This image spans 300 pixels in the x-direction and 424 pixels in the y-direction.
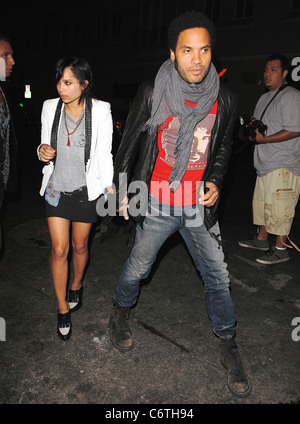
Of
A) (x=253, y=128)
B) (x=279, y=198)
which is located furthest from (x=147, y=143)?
(x=279, y=198)

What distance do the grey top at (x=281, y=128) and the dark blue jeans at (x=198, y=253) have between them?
2.30 meters

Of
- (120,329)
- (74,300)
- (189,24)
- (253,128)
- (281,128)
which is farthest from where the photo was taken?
(253,128)

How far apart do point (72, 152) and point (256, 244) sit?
332 cm

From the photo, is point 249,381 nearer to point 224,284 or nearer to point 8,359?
point 224,284

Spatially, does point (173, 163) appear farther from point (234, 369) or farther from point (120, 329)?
point (234, 369)

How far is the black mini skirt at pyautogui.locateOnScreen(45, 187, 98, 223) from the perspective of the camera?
2925 millimetres

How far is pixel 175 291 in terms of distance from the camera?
3936mm

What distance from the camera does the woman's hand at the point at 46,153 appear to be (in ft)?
9.07

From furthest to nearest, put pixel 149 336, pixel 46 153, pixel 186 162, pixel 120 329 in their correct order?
pixel 149 336 < pixel 120 329 < pixel 46 153 < pixel 186 162

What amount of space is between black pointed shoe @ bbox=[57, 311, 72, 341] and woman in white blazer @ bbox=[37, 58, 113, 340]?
0.01 metres

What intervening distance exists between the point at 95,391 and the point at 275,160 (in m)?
3.51

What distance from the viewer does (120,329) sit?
120 inches

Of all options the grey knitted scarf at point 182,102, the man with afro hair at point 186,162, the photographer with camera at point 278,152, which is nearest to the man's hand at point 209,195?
the man with afro hair at point 186,162

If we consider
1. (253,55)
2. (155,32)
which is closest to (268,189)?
(253,55)
